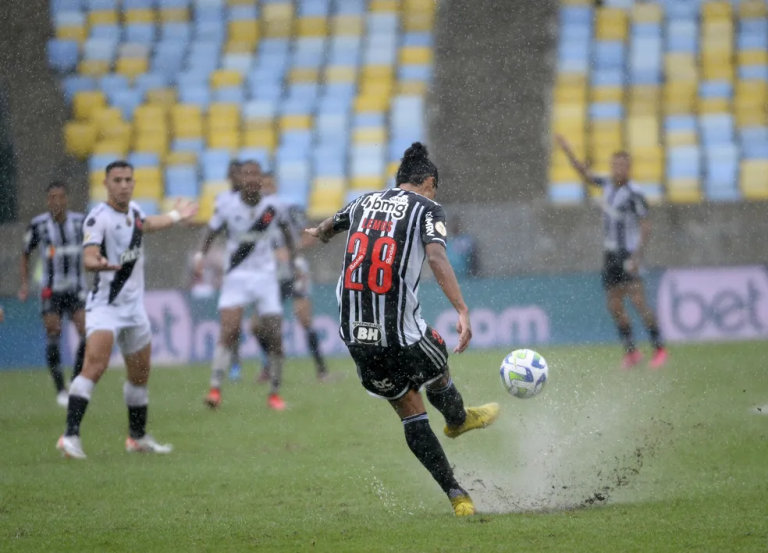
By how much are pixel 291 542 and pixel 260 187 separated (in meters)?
6.27

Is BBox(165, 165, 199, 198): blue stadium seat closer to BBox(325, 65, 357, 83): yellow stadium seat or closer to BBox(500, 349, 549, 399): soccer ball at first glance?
BBox(325, 65, 357, 83): yellow stadium seat

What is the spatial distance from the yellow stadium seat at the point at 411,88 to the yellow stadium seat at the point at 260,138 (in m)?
2.58

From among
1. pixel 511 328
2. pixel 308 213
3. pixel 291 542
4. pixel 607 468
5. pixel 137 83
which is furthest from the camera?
pixel 137 83

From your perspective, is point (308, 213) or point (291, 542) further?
point (308, 213)

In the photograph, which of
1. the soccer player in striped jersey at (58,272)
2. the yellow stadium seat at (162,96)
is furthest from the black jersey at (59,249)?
the yellow stadium seat at (162,96)

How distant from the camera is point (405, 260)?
6.11m

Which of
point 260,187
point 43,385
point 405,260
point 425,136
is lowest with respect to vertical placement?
point 43,385

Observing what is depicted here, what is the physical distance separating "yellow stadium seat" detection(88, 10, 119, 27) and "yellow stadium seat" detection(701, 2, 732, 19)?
12.1 metres

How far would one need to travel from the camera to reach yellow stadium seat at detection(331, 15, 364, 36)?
910 inches

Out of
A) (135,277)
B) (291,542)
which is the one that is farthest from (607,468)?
(135,277)

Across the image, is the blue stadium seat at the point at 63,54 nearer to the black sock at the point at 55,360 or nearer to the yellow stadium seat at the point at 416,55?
the yellow stadium seat at the point at 416,55

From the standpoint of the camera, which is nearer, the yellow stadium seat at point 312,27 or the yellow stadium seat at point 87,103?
the yellow stadium seat at point 87,103

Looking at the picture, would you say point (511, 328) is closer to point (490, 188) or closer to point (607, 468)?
point (490, 188)

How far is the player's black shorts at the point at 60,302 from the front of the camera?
486 inches
